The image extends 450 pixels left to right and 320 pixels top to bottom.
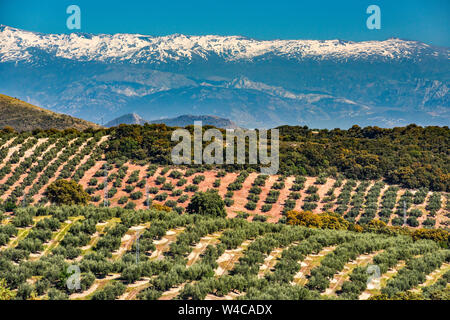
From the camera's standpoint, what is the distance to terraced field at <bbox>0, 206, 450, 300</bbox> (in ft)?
52.8

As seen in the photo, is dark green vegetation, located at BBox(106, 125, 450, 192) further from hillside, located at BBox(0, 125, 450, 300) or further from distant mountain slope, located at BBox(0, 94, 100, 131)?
distant mountain slope, located at BBox(0, 94, 100, 131)

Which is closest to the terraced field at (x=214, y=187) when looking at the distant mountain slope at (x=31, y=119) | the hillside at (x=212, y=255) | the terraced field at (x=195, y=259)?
the hillside at (x=212, y=255)

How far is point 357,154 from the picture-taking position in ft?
181

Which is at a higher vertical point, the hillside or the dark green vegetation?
the dark green vegetation

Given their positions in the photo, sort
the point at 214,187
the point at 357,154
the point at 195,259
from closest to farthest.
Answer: the point at 195,259 < the point at 214,187 < the point at 357,154

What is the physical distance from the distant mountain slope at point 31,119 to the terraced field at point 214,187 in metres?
68.8

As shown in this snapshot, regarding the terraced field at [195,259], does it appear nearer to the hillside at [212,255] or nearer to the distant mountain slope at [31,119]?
the hillside at [212,255]

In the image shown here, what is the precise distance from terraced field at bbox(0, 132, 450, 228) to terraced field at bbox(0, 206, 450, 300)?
53.7 ft

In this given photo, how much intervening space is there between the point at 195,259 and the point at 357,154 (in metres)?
39.8

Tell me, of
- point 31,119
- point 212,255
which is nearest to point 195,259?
point 212,255

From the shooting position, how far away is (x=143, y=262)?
1806 centimetres

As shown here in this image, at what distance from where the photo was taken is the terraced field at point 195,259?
16.1 meters

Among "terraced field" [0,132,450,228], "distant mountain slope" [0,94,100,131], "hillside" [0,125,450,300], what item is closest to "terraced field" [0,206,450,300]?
"hillside" [0,125,450,300]

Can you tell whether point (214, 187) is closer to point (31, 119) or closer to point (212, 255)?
point (212, 255)
